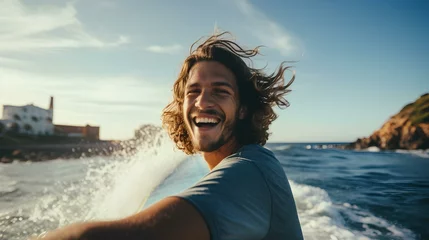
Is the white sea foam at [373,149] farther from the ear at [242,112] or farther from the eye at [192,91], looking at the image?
the eye at [192,91]

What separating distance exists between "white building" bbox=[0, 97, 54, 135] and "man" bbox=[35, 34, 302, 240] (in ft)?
231

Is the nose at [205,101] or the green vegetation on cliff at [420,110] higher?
the green vegetation on cliff at [420,110]

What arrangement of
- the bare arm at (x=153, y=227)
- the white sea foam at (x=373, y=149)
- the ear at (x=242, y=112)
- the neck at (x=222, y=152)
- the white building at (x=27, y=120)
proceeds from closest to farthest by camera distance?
1. the bare arm at (x=153, y=227)
2. the neck at (x=222, y=152)
3. the ear at (x=242, y=112)
4. the white sea foam at (x=373, y=149)
5. the white building at (x=27, y=120)

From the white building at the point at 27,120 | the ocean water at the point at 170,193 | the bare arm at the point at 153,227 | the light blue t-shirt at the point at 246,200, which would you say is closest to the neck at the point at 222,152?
the light blue t-shirt at the point at 246,200

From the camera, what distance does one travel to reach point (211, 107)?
2.33 metres

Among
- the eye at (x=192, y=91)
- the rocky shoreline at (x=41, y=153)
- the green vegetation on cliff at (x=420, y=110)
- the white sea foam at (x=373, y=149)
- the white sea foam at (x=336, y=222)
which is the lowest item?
the rocky shoreline at (x=41, y=153)

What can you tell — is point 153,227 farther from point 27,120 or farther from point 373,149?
point 27,120

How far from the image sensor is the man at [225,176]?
957 millimetres

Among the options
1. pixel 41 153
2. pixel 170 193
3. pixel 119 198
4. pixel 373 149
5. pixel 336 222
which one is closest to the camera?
pixel 170 193

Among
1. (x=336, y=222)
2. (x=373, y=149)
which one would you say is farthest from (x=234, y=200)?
(x=373, y=149)

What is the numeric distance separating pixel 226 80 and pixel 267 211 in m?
1.43

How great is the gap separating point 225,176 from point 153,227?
0.36 m

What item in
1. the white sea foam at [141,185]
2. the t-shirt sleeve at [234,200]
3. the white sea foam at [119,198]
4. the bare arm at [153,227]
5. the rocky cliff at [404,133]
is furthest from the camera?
the rocky cliff at [404,133]

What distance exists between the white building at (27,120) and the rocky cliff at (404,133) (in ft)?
237
